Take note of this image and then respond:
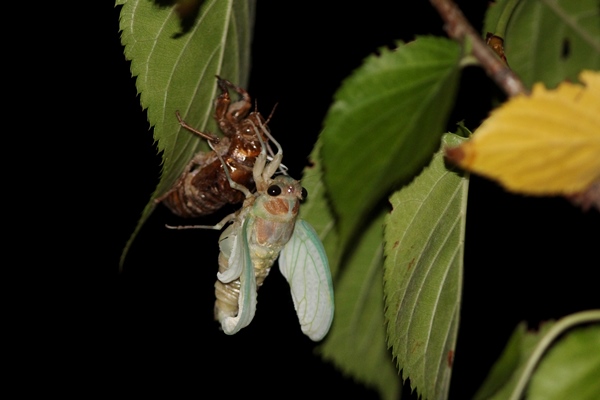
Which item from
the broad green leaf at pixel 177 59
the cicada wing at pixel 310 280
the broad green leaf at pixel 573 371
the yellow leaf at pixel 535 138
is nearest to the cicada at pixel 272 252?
the cicada wing at pixel 310 280

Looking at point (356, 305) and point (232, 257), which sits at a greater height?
point (232, 257)

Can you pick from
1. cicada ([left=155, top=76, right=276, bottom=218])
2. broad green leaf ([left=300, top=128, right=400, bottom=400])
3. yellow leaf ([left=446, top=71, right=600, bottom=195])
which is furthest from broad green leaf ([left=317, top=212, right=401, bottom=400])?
yellow leaf ([left=446, top=71, right=600, bottom=195])

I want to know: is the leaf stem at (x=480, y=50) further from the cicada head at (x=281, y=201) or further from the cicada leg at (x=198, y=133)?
the cicada head at (x=281, y=201)

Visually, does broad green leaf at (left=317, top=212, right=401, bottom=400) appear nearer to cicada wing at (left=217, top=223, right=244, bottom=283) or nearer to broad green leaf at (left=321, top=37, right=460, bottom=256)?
cicada wing at (left=217, top=223, right=244, bottom=283)

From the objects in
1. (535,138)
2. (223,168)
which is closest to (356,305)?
(223,168)

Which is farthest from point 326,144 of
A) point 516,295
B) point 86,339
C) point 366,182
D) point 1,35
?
point 86,339

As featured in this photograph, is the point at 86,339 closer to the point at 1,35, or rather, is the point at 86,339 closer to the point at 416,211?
the point at 1,35

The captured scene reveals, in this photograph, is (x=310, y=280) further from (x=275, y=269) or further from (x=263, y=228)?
(x=275, y=269)
